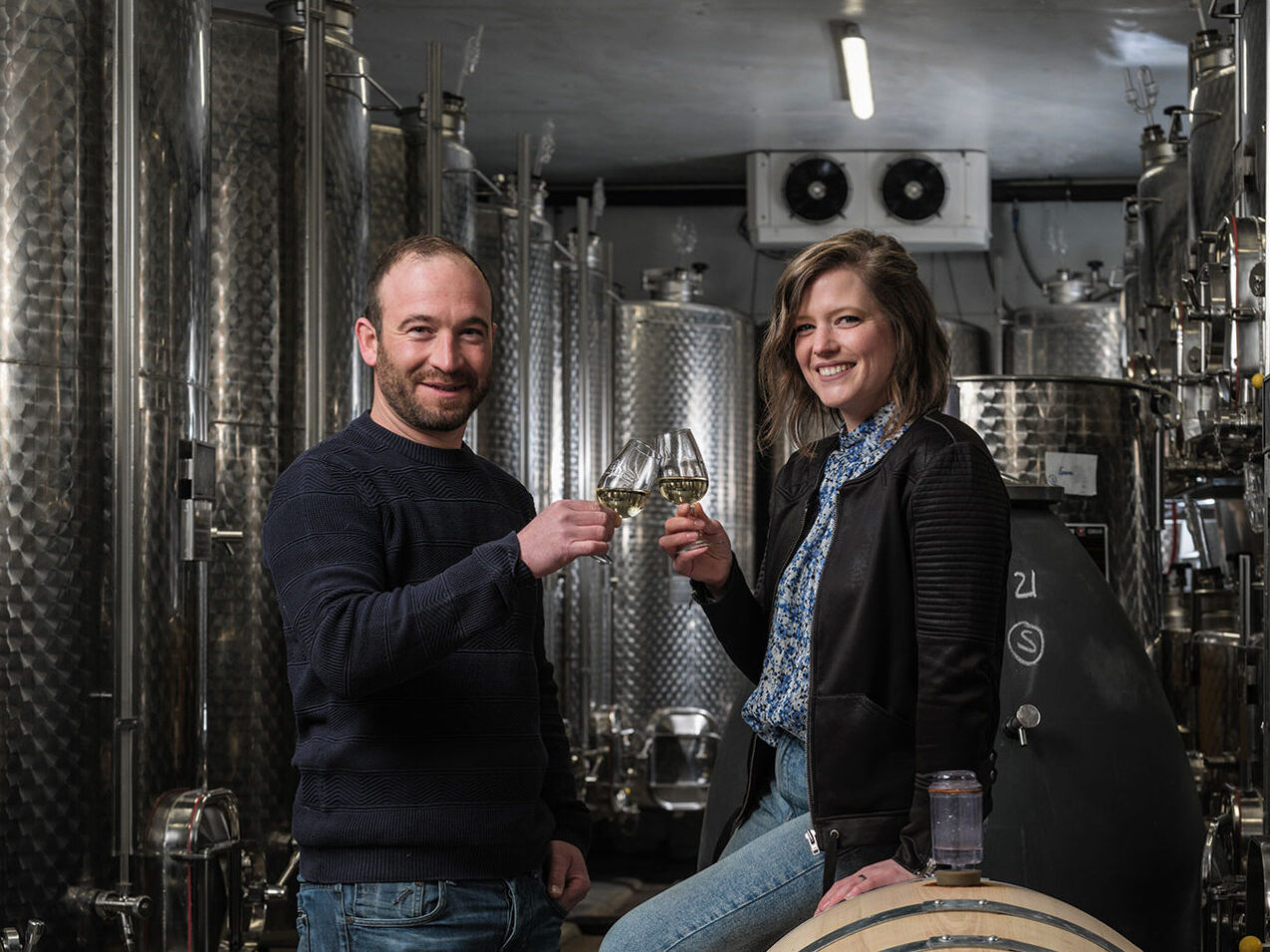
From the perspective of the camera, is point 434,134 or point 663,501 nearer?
point 434,134

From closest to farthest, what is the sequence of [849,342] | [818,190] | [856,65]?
1. [849,342]
2. [856,65]
3. [818,190]

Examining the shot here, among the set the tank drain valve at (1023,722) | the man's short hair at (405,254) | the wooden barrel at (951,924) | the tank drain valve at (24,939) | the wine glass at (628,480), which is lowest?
the tank drain valve at (24,939)

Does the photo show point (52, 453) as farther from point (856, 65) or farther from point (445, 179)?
point (856, 65)

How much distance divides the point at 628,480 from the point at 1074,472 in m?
3.71

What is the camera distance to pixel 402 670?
1.93 m

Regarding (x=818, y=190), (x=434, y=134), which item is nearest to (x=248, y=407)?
(x=434, y=134)

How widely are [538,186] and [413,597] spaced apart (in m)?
5.91

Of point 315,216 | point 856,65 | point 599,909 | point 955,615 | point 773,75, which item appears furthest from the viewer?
point 773,75

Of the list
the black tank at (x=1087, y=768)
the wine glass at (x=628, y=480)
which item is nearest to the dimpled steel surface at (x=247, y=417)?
the black tank at (x=1087, y=768)

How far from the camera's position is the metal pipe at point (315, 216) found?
177 inches

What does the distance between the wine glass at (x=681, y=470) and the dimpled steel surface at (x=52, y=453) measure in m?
1.46

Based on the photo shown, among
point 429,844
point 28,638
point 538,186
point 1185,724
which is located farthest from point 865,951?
point 538,186

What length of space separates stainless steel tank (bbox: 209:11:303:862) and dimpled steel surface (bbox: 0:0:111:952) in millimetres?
1603

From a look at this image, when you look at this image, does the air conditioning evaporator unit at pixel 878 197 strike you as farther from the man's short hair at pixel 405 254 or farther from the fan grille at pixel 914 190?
the man's short hair at pixel 405 254
